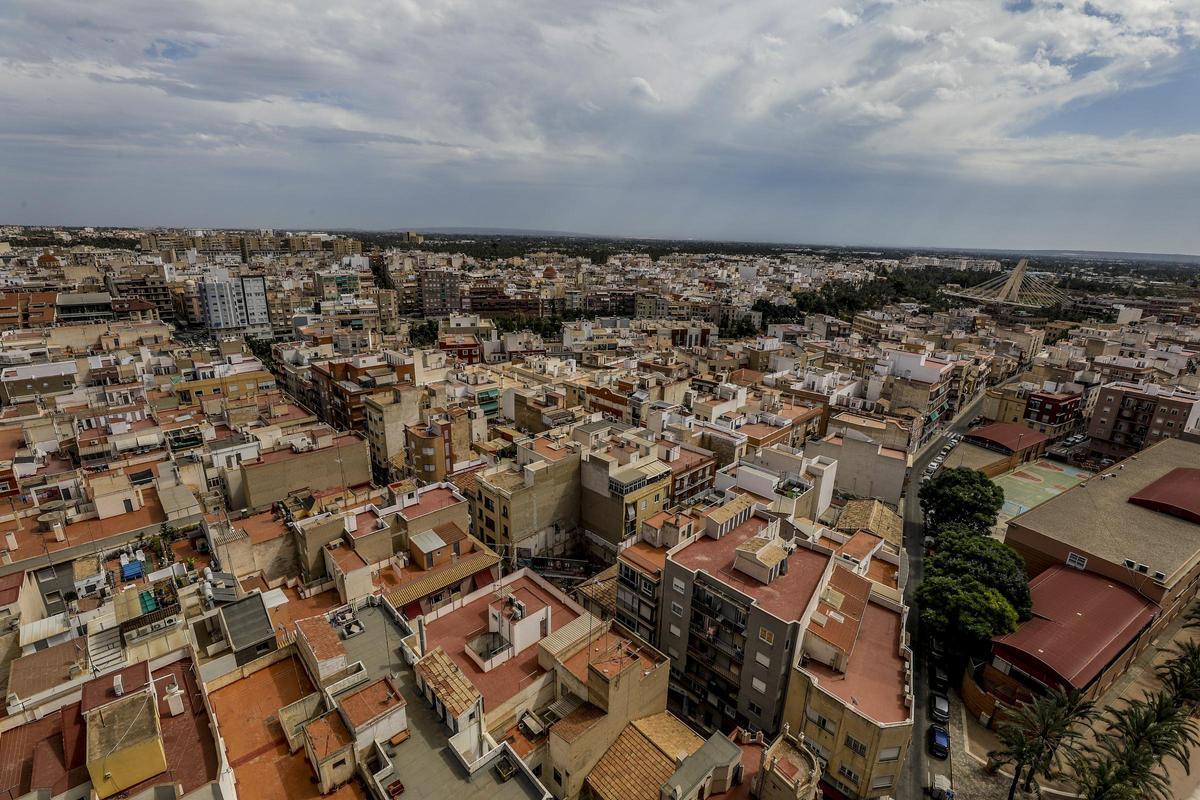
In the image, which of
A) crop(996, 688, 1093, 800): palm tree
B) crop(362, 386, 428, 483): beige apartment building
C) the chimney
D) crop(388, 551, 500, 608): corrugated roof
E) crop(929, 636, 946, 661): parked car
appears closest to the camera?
the chimney

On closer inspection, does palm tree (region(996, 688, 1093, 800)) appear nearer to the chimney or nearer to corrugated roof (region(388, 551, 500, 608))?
corrugated roof (region(388, 551, 500, 608))

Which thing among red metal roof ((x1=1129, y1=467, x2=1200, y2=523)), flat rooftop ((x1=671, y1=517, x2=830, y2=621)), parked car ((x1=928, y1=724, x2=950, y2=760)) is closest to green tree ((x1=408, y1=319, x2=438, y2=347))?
flat rooftop ((x1=671, y1=517, x2=830, y2=621))

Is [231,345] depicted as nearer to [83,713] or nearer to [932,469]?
[83,713]

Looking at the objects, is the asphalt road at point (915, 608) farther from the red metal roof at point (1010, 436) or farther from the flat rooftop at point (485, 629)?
the flat rooftop at point (485, 629)

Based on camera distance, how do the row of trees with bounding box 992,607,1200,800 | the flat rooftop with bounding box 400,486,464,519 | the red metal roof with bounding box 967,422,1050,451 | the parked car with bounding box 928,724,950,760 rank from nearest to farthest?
the row of trees with bounding box 992,607,1200,800 → the parked car with bounding box 928,724,950,760 → the flat rooftop with bounding box 400,486,464,519 → the red metal roof with bounding box 967,422,1050,451

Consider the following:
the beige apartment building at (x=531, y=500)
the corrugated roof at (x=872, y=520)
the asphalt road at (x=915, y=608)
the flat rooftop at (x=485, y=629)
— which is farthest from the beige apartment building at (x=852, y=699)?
the beige apartment building at (x=531, y=500)

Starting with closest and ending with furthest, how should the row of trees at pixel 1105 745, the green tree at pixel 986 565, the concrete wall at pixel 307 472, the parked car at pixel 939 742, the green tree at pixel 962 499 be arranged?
the row of trees at pixel 1105 745, the parked car at pixel 939 742, the green tree at pixel 986 565, the concrete wall at pixel 307 472, the green tree at pixel 962 499

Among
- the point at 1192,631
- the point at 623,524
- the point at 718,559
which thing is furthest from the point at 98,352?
the point at 1192,631
